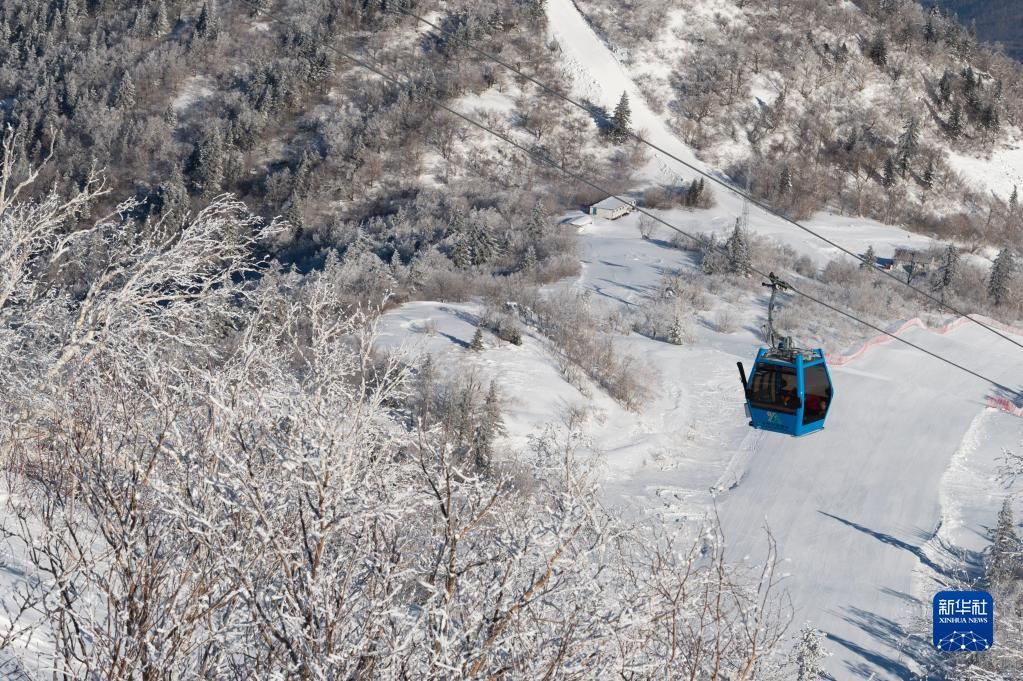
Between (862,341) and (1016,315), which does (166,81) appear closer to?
(862,341)

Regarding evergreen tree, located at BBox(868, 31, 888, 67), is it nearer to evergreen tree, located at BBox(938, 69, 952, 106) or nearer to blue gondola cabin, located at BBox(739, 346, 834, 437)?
evergreen tree, located at BBox(938, 69, 952, 106)

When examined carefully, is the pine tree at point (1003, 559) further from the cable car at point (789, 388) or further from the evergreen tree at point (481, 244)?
the evergreen tree at point (481, 244)

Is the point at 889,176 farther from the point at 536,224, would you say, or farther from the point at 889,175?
the point at 536,224

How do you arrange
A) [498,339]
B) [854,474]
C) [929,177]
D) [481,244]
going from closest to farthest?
[854,474] < [498,339] < [481,244] < [929,177]

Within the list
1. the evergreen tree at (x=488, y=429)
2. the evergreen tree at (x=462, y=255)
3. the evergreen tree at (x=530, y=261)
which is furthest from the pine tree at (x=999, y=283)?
the evergreen tree at (x=488, y=429)

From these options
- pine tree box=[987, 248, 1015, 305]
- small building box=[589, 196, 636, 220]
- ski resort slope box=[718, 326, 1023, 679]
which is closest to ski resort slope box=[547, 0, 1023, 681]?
ski resort slope box=[718, 326, 1023, 679]

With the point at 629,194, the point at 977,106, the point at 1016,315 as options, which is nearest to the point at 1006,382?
the point at 1016,315

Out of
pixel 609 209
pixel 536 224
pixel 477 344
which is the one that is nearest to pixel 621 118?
pixel 609 209
